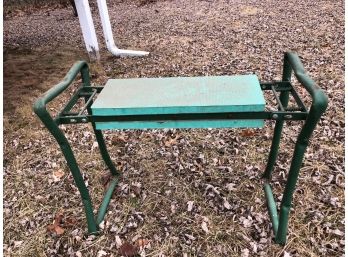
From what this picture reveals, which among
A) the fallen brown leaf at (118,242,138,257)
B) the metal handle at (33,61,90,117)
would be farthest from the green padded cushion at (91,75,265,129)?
the fallen brown leaf at (118,242,138,257)

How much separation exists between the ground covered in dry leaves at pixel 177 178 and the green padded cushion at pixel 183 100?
114 centimetres

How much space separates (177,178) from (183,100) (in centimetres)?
148

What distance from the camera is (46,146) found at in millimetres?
4090

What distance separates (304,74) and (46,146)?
3.23 m

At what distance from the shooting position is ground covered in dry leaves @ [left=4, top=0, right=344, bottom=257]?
2.73 meters

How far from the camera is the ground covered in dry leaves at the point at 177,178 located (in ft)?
8.96

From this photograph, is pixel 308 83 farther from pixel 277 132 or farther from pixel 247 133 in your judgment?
pixel 247 133

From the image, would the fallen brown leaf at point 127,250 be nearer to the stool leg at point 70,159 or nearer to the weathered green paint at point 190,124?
the stool leg at point 70,159

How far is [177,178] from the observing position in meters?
3.39

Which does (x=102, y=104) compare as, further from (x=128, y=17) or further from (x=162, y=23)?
(x=128, y=17)

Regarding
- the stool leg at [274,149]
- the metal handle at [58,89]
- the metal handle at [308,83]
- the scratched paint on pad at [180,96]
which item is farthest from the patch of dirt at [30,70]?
the metal handle at [308,83]

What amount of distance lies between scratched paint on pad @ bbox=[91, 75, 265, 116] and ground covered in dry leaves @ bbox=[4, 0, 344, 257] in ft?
4.00

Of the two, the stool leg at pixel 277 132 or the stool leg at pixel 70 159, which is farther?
the stool leg at pixel 277 132

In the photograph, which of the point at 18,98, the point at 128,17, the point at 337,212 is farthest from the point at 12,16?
the point at 337,212
